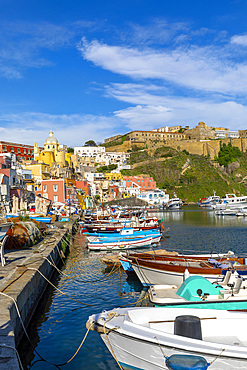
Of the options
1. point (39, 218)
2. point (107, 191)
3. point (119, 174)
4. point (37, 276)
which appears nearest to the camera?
point (37, 276)

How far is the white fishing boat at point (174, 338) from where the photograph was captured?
6301mm

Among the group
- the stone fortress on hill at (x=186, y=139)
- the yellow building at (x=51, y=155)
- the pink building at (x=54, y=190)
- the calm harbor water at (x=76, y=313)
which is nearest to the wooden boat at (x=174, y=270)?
the calm harbor water at (x=76, y=313)

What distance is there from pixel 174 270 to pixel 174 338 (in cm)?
773

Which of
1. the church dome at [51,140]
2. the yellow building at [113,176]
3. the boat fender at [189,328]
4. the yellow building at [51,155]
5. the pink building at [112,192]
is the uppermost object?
the church dome at [51,140]

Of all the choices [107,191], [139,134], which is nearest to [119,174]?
[107,191]

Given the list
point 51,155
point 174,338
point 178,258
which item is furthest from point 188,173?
point 174,338

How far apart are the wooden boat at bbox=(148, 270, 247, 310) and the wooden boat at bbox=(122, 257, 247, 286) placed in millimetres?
2432

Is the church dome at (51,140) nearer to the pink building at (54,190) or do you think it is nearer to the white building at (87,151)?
the pink building at (54,190)

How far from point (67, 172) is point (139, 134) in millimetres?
77092

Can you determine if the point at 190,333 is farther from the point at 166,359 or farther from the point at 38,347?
the point at 38,347

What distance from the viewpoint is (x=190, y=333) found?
6.87 m

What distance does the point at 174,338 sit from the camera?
21.9 feet

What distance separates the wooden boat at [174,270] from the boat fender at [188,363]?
6473 millimetres

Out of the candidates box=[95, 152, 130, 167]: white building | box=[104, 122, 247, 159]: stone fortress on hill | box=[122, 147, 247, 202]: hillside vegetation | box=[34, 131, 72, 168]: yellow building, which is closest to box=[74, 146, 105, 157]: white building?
box=[95, 152, 130, 167]: white building
